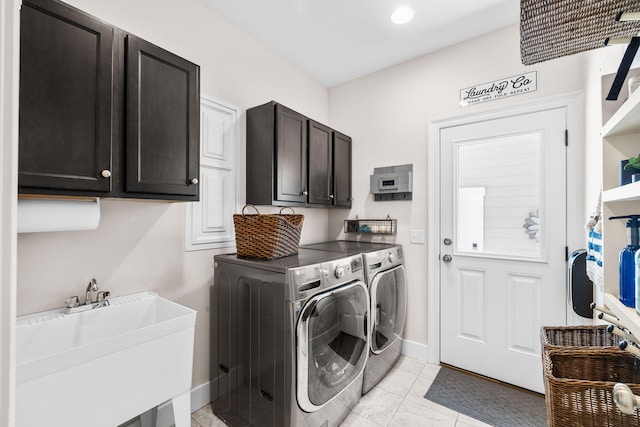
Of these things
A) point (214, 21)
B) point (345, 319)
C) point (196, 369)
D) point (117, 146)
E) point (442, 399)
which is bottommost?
point (442, 399)

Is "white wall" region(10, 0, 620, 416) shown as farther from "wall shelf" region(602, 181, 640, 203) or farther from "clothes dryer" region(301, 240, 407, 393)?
"wall shelf" region(602, 181, 640, 203)

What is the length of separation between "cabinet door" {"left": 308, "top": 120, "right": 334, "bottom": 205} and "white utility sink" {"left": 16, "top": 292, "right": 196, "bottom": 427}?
4.65 ft

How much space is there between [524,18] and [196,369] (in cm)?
240

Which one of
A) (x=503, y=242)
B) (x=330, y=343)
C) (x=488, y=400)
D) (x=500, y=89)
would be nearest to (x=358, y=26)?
(x=500, y=89)

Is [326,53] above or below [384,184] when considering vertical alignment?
above

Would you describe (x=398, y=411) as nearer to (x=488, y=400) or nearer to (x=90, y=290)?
(x=488, y=400)

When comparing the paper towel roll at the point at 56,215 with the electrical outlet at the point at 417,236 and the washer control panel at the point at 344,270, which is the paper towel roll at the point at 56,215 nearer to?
the washer control panel at the point at 344,270

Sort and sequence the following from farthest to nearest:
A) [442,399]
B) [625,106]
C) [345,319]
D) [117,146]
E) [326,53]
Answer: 1. [326,53]
2. [442,399]
3. [345,319]
4. [117,146]
5. [625,106]

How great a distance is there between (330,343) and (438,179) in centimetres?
164

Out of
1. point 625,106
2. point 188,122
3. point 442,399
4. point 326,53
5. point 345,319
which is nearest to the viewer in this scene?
point 625,106

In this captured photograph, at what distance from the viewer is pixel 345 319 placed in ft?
5.88

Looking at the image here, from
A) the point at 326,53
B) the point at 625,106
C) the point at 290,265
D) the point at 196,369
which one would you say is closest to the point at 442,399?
the point at 290,265

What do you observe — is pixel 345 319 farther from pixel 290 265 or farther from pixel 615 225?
pixel 615 225

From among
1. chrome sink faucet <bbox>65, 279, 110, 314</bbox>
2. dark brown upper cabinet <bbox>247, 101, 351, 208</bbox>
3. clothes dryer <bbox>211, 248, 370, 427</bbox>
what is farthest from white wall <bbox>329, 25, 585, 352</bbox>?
chrome sink faucet <bbox>65, 279, 110, 314</bbox>
